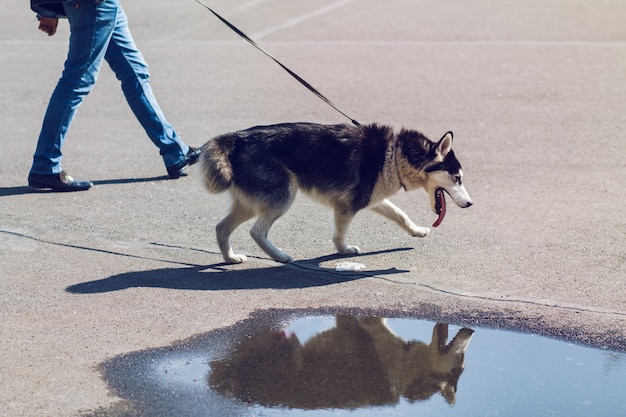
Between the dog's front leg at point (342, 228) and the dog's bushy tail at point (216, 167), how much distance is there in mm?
788

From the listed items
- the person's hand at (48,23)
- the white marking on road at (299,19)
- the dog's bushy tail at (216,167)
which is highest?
the person's hand at (48,23)

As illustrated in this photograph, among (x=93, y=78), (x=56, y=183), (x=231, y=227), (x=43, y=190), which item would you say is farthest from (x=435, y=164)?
(x=43, y=190)

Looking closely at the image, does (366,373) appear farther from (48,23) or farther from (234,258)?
(48,23)

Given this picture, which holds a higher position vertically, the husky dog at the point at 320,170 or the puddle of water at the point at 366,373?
the husky dog at the point at 320,170

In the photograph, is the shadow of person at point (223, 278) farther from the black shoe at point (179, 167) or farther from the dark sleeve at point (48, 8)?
the dark sleeve at point (48, 8)

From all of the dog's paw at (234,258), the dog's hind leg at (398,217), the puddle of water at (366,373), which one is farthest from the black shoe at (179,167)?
the puddle of water at (366,373)

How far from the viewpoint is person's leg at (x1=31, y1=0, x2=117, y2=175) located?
7758 millimetres

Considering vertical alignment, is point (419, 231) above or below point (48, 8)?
below

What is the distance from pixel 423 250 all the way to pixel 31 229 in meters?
2.74

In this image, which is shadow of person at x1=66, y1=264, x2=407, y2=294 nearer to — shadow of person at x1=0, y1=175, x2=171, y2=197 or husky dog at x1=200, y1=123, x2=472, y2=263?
husky dog at x1=200, y1=123, x2=472, y2=263

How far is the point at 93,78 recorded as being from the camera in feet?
26.3

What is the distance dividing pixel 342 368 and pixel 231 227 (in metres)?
1.82

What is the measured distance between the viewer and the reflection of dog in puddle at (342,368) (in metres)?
4.78

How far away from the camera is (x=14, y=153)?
29.8 feet
